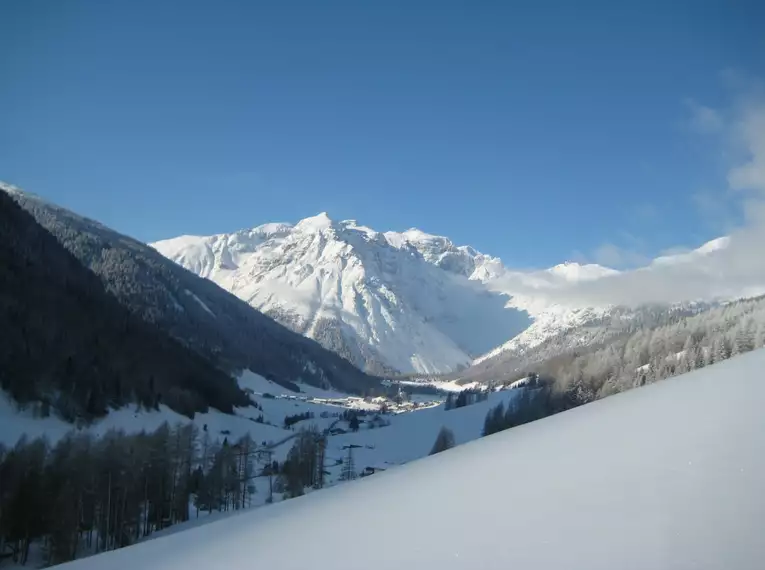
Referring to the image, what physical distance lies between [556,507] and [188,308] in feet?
504

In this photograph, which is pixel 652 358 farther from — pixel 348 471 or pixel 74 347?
pixel 74 347

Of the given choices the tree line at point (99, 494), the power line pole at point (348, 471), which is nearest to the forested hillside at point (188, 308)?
the power line pole at point (348, 471)

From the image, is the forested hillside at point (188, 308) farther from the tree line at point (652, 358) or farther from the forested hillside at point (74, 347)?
the tree line at point (652, 358)

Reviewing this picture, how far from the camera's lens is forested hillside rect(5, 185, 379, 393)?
127 metres

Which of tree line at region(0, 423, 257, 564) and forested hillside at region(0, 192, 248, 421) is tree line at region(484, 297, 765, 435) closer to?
tree line at region(0, 423, 257, 564)

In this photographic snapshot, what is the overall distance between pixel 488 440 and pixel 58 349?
64.7 meters

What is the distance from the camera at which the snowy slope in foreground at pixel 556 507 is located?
251cm

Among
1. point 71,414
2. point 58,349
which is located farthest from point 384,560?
point 58,349

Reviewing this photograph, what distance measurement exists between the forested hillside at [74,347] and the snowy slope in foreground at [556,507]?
5392 centimetres

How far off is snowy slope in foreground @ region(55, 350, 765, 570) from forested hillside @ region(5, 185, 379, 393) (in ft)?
342

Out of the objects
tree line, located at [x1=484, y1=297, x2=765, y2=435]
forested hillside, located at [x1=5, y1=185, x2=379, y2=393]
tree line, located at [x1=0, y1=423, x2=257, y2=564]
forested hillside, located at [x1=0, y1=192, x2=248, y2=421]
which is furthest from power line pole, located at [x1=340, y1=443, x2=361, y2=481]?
forested hillside, located at [x1=5, y1=185, x2=379, y2=393]

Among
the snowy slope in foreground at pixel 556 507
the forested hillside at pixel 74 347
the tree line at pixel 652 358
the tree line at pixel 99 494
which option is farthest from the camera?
the forested hillside at pixel 74 347

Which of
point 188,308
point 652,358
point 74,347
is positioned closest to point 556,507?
point 652,358

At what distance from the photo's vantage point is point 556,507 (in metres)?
2.95
